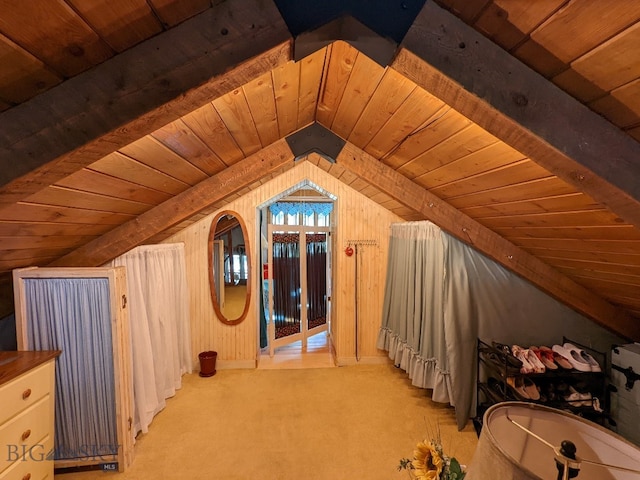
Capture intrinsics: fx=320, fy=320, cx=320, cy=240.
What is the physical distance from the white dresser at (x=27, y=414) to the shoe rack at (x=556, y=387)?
111 inches

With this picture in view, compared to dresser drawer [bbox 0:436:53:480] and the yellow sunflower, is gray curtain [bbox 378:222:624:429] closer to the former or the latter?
the yellow sunflower

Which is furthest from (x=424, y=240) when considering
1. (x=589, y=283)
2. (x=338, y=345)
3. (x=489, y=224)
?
(x=338, y=345)

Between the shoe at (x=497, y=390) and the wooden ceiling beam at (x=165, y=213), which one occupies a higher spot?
the wooden ceiling beam at (x=165, y=213)

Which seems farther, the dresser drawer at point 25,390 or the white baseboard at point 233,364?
the white baseboard at point 233,364

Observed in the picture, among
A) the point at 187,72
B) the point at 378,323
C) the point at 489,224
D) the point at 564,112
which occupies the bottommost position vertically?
the point at 378,323

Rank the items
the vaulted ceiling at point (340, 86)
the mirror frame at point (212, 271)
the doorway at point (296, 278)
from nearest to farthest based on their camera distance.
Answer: the vaulted ceiling at point (340, 86)
the mirror frame at point (212, 271)
the doorway at point (296, 278)

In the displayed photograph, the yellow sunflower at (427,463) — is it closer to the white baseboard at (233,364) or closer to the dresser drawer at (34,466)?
the dresser drawer at (34,466)

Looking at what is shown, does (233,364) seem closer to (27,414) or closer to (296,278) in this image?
(296,278)

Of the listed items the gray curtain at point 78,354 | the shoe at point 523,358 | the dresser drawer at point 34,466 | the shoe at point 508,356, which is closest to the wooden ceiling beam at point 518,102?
the shoe at point 508,356

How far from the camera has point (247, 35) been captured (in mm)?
843

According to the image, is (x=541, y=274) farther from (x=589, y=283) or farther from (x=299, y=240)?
(x=299, y=240)

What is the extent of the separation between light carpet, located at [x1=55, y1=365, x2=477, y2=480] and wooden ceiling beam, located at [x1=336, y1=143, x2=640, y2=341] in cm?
134

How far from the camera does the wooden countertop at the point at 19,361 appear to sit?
66.4 inches

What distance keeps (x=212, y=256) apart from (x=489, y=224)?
2896 mm
